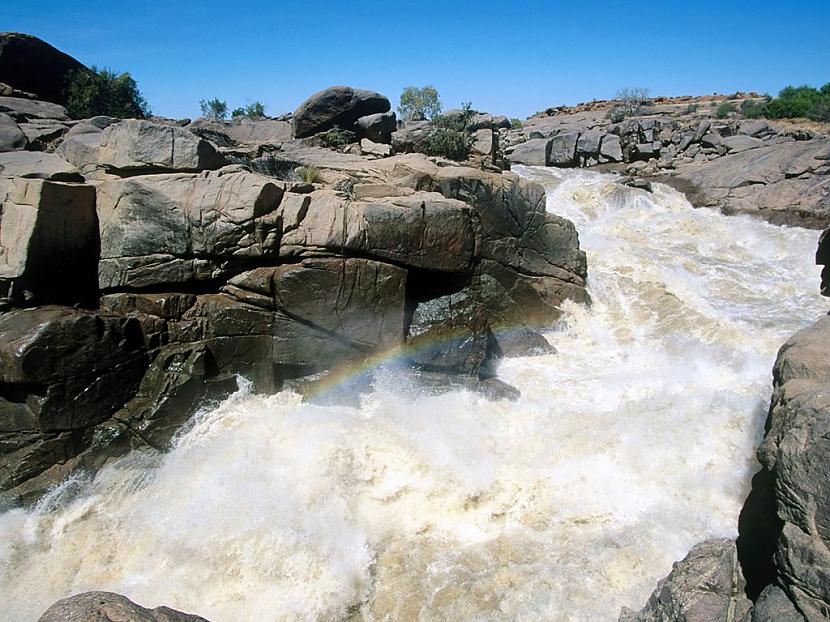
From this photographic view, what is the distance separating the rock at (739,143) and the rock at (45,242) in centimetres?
2297

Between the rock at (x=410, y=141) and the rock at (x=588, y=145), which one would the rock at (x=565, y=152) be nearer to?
the rock at (x=588, y=145)

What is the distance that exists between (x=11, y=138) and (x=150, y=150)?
3.56 metres

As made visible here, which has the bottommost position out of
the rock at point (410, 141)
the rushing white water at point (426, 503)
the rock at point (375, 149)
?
the rushing white water at point (426, 503)

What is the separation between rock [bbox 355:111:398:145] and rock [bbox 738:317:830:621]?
13.8 m

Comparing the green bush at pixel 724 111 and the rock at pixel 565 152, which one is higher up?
the green bush at pixel 724 111

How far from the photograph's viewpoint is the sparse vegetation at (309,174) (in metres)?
10.8

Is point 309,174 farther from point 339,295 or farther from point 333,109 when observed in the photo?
point 333,109

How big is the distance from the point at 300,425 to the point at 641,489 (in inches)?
183

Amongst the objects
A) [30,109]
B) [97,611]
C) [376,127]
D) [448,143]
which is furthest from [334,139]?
[97,611]

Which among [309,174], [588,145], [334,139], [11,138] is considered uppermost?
[588,145]

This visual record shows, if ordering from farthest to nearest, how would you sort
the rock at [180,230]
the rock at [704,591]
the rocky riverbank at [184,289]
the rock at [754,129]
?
1. the rock at [754,129]
2. the rock at [180,230]
3. the rocky riverbank at [184,289]
4. the rock at [704,591]

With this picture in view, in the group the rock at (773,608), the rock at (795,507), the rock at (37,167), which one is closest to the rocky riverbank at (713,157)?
the rock at (795,507)

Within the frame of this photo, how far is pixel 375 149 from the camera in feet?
49.2

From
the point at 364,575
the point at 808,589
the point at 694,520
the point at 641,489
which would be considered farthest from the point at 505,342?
the point at 808,589
